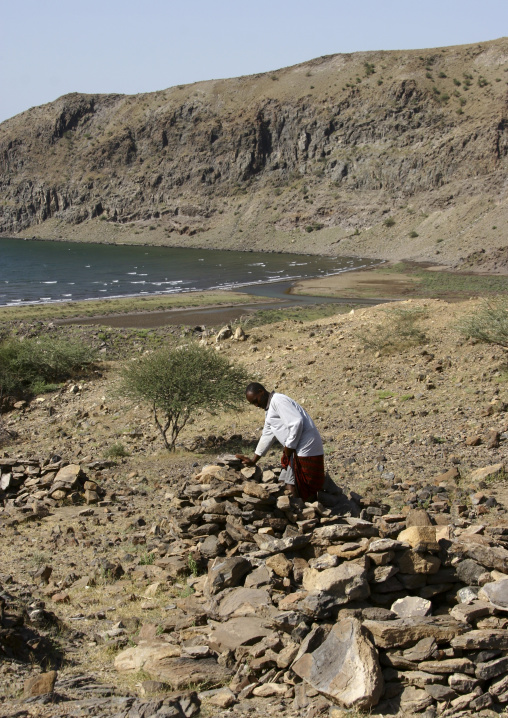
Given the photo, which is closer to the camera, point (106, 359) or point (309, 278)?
point (106, 359)

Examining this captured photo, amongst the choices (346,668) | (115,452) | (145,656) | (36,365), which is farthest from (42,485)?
(36,365)

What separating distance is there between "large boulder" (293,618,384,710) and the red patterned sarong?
2.15m

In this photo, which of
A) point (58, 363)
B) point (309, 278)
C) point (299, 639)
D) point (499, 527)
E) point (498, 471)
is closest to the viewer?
point (299, 639)

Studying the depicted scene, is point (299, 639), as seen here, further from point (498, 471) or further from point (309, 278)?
point (309, 278)

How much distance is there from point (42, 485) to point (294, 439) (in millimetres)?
5325

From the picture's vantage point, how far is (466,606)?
16.7 feet

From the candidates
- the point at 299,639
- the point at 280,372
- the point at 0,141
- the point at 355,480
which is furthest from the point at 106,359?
the point at 0,141

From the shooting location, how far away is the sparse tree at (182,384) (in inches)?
544

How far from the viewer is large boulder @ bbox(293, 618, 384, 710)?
14.5 ft

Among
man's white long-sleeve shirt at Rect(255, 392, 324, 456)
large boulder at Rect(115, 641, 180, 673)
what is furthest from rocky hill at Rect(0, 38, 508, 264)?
large boulder at Rect(115, 641, 180, 673)

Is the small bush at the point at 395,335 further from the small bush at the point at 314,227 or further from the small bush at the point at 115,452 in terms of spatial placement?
the small bush at the point at 314,227

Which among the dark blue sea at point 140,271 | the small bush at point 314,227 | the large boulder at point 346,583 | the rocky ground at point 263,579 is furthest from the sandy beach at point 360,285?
the large boulder at point 346,583

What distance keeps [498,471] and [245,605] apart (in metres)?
5.26

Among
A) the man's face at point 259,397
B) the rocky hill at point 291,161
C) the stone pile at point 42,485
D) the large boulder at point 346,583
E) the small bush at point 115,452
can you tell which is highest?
the rocky hill at point 291,161
